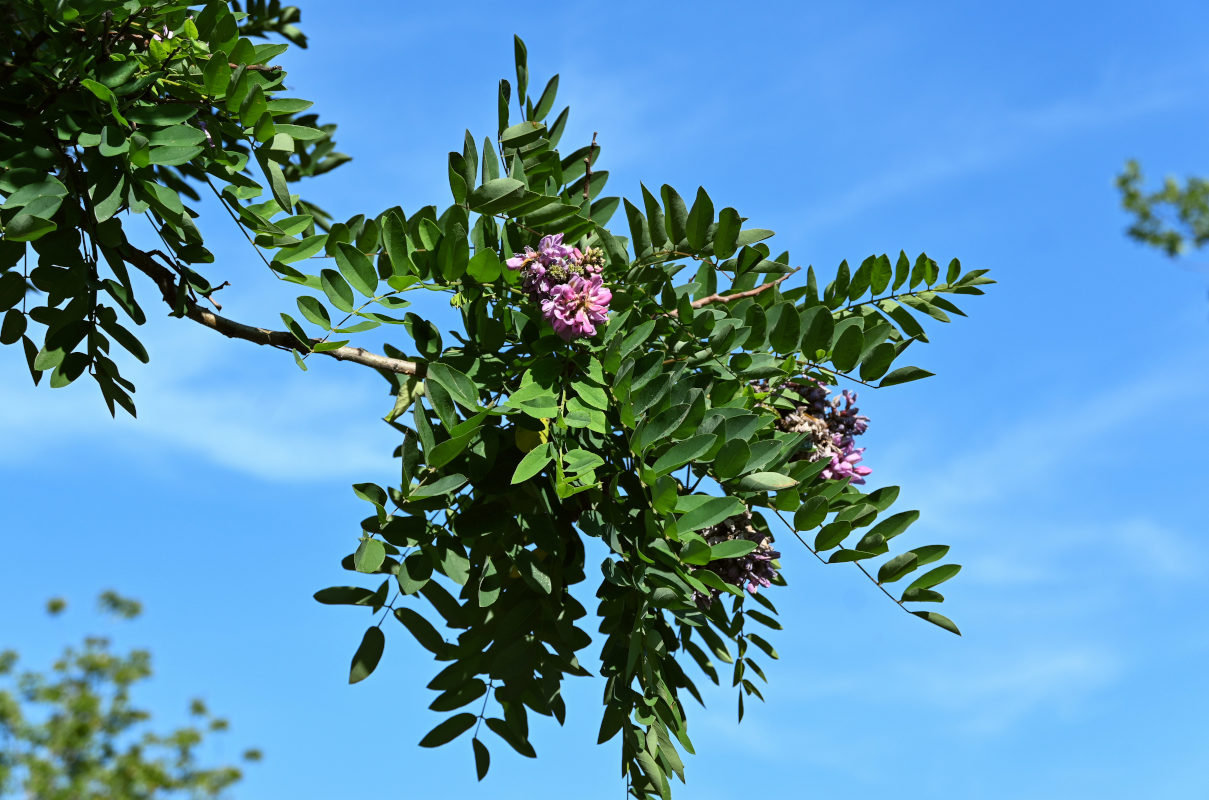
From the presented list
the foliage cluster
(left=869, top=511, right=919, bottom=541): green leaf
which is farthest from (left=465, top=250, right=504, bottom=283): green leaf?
(left=869, top=511, right=919, bottom=541): green leaf

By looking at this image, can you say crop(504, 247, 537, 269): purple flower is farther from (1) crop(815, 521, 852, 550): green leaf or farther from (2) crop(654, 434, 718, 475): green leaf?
(1) crop(815, 521, 852, 550): green leaf

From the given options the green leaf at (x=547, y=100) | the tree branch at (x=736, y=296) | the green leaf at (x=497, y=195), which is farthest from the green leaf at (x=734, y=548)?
the green leaf at (x=547, y=100)

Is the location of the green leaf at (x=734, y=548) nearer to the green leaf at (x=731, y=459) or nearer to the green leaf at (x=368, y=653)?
the green leaf at (x=731, y=459)

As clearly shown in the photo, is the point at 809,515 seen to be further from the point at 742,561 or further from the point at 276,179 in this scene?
the point at 276,179

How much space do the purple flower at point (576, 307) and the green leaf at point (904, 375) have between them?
0.40 meters

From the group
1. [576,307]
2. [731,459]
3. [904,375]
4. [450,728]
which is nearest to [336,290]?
[576,307]

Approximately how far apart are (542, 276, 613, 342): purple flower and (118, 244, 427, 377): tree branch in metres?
0.21

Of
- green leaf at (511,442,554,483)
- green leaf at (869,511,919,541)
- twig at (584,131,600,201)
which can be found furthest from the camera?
twig at (584,131,600,201)

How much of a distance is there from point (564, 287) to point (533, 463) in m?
0.21

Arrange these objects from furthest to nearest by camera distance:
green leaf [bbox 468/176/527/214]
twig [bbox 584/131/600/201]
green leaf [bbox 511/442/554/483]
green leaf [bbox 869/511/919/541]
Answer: twig [bbox 584/131/600/201], green leaf [bbox 869/511/919/541], green leaf [bbox 468/176/527/214], green leaf [bbox 511/442/554/483]

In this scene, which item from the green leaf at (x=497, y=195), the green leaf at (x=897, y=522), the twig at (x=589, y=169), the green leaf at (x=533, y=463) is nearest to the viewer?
the green leaf at (x=533, y=463)

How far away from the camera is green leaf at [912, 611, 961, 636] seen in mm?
1298

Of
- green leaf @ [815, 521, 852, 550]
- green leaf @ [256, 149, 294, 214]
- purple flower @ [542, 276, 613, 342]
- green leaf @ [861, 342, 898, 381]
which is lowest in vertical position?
green leaf @ [815, 521, 852, 550]

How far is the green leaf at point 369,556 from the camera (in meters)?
1.17
